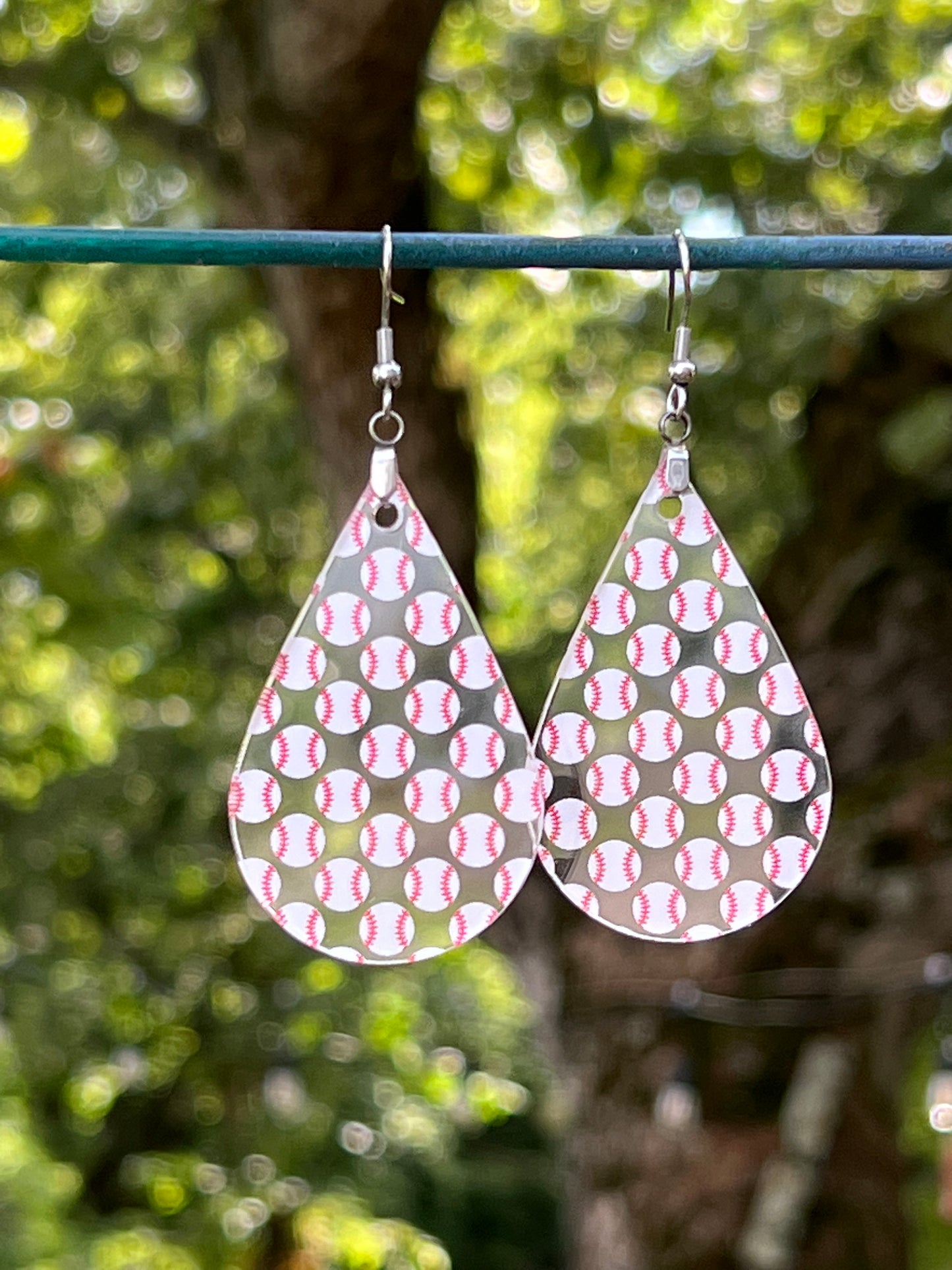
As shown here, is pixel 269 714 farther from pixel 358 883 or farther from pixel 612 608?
pixel 612 608

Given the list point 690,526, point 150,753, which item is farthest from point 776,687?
point 150,753

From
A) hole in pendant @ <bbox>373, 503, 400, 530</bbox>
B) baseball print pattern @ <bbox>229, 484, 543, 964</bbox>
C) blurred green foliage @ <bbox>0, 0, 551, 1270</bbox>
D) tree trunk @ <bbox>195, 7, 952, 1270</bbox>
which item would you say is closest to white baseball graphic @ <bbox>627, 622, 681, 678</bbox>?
baseball print pattern @ <bbox>229, 484, 543, 964</bbox>

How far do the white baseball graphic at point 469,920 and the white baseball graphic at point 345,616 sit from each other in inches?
8.8

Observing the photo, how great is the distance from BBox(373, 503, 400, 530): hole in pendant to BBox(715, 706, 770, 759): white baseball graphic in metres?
0.29

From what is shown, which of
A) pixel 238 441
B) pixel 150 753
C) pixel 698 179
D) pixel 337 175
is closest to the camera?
pixel 337 175

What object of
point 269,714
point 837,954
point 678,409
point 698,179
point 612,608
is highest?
point 698,179

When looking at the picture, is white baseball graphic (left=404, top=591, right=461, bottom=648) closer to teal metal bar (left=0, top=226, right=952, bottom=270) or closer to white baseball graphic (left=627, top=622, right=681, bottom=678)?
white baseball graphic (left=627, top=622, right=681, bottom=678)

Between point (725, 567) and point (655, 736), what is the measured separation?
0.46 ft

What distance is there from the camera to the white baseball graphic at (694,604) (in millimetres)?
1044

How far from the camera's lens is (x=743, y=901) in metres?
1.06

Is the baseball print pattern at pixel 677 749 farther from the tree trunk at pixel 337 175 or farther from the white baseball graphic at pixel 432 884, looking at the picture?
the tree trunk at pixel 337 175

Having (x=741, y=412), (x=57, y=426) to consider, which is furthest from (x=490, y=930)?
(x=57, y=426)

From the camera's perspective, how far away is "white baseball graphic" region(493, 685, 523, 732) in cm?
103

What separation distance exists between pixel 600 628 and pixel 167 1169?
5481 mm
